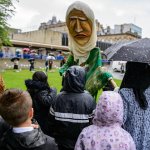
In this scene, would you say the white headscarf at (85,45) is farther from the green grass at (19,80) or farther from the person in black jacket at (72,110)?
the green grass at (19,80)

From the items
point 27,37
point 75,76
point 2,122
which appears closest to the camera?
point 2,122

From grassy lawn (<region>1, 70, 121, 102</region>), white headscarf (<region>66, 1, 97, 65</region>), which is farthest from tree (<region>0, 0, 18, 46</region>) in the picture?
white headscarf (<region>66, 1, 97, 65</region>)

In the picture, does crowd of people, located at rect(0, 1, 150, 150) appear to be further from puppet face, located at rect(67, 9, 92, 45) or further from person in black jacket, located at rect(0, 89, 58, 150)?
puppet face, located at rect(67, 9, 92, 45)

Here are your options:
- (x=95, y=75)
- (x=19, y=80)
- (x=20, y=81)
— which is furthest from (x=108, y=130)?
(x=19, y=80)

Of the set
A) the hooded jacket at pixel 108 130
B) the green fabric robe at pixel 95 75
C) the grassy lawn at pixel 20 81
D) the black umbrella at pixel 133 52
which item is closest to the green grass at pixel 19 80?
the grassy lawn at pixel 20 81

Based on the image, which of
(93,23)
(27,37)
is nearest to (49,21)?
(27,37)

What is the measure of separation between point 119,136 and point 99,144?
21cm

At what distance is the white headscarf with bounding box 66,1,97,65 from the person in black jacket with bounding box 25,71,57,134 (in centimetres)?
88

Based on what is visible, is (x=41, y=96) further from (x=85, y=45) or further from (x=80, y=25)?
(x=80, y=25)

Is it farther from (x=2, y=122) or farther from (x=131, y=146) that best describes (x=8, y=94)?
(x=131, y=146)

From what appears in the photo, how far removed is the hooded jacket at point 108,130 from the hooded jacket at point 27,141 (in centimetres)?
46

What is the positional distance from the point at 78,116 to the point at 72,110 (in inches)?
3.9

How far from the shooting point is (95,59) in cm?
595

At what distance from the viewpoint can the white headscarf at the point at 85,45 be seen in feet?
19.6
